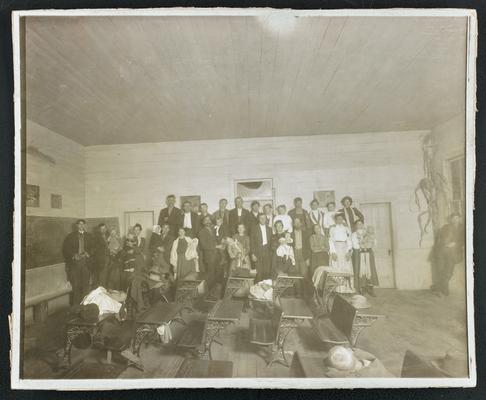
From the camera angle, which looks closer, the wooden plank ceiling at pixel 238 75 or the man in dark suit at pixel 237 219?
the wooden plank ceiling at pixel 238 75

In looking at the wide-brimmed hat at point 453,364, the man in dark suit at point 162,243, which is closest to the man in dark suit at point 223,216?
the man in dark suit at point 162,243

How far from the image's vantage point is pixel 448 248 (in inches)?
56.5

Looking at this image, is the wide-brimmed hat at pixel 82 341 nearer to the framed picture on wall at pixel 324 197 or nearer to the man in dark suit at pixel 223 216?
the man in dark suit at pixel 223 216

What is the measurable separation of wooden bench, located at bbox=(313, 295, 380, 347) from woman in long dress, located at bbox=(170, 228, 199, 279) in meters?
0.72

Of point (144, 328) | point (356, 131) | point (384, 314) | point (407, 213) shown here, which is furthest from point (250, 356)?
point (356, 131)

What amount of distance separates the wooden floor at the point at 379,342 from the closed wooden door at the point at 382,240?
7 cm

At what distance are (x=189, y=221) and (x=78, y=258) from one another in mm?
622

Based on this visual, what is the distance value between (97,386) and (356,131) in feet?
6.33

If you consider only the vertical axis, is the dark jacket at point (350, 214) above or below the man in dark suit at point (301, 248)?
above

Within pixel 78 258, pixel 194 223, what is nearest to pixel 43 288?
pixel 78 258

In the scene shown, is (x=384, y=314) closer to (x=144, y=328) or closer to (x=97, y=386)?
(x=144, y=328)

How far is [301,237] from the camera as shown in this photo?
4.89ft

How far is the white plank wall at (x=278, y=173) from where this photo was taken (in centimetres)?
145

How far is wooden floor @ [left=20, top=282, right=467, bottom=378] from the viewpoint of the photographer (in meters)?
1.41
